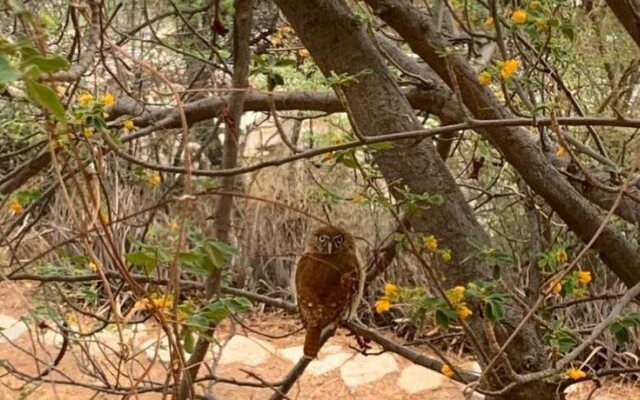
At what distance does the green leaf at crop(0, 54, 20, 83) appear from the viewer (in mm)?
546

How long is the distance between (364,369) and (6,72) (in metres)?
3.46

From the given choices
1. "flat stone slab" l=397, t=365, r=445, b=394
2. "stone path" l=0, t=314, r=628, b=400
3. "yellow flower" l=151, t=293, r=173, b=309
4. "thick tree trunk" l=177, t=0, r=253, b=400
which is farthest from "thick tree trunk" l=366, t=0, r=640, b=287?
"flat stone slab" l=397, t=365, r=445, b=394

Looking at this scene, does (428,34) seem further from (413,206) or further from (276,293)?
(276,293)

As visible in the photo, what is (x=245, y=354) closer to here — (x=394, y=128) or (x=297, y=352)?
(x=297, y=352)

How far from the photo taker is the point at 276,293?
4.26 metres

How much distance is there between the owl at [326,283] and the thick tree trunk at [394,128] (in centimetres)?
18

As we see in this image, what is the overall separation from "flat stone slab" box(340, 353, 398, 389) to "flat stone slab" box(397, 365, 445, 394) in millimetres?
68

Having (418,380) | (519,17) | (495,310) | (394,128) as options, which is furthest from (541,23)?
(418,380)

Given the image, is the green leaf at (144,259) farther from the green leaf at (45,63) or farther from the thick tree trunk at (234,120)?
the green leaf at (45,63)

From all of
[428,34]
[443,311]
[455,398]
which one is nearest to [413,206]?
[443,311]

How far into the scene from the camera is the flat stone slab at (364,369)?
384 centimetres

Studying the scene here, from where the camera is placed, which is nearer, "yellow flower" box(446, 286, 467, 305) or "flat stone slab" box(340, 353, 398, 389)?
"yellow flower" box(446, 286, 467, 305)

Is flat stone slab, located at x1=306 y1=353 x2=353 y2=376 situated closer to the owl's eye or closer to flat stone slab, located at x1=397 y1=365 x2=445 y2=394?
flat stone slab, located at x1=397 y1=365 x2=445 y2=394

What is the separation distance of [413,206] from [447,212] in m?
0.20
